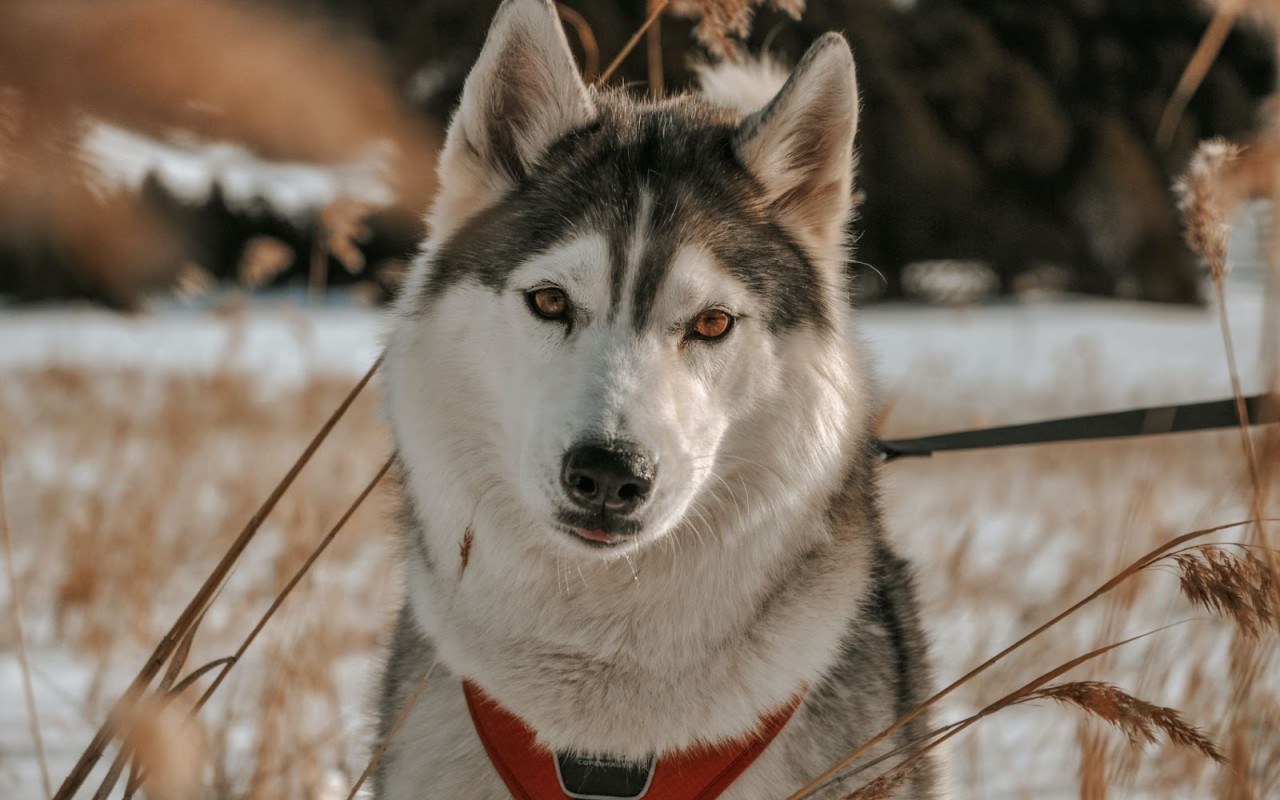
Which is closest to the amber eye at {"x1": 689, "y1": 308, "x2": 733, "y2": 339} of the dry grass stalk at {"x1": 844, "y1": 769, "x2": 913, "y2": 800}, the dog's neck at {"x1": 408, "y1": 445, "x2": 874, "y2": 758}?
the dog's neck at {"x1": 408, "y1": 445, "x2": 874, "y2": 758}

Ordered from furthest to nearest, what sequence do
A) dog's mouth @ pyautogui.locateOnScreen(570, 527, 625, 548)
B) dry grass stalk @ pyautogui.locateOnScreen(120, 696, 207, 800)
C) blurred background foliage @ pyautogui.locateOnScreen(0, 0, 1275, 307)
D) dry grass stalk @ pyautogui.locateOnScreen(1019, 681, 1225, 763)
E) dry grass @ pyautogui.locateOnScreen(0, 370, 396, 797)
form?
dry grass @ pyautogui.locateOnScreen(0, 370, 396, 797)
dog's mouth @ pyautogui.locateOnScreen(570, 527, 625, 548)
dry grass stalk @ pyautogui.locateOnScreen(1019, 681, 1225, 763)
dry grass stalk @ pyautogui.locateOnScreen(120, 696, 207, 800)
blurred background foliage @ pyautogui.locateOnScreen(0, 0, 1275, 307)

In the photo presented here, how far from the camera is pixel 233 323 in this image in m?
5.49

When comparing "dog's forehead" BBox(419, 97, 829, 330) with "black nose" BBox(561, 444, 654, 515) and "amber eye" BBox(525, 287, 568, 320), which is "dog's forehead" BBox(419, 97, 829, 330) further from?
"black nose" BBox(561, 444, 654, 515)

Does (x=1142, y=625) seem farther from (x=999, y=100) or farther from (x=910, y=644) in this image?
(x=999, y=100)

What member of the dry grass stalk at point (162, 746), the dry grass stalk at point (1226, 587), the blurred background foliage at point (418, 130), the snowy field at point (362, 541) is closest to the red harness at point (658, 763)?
the snowy field at point (362, 541)

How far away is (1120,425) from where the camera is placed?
2141 millimetres

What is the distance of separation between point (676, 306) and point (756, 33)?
9685 mm

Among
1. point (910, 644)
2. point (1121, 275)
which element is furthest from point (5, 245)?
point (1121, 275)

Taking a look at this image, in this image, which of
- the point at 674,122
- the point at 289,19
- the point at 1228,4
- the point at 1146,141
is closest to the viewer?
the point at 289,19

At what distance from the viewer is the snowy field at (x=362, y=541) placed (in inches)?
119

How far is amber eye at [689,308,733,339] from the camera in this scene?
6.89 feet

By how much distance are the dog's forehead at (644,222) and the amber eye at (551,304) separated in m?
0.09

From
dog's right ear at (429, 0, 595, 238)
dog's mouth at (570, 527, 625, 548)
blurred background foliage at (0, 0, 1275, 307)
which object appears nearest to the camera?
blurred background foliage at (0, 0, 1275, 307)

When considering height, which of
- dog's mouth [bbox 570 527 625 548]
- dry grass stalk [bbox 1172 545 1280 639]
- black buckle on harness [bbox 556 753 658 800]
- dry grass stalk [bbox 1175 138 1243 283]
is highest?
dry grass stalk [bbox 1175 138 1243 283]
